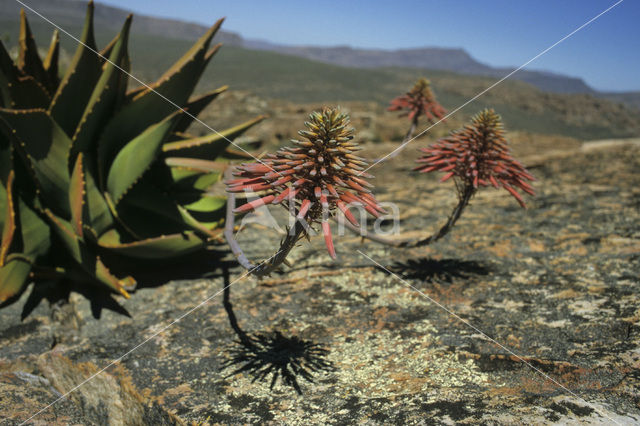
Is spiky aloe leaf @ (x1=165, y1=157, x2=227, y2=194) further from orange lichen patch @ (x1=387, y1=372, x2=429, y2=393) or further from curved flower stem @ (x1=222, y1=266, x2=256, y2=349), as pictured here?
orange lichen patch @ (x1=387, y1=372, x2=429, y2=393)

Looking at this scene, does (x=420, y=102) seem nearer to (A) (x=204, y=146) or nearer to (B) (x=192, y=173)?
(A) (x=204, y=146)

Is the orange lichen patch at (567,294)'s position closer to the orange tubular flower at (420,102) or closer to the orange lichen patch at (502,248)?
the orange lichen patch at (502,248)

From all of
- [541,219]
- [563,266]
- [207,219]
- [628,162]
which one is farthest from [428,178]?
[207,219]

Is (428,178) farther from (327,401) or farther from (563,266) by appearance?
(327,401)

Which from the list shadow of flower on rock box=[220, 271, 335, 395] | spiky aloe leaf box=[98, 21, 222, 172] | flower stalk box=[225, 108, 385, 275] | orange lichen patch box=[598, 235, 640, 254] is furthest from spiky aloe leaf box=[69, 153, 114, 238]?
orange lichen patch box=[598, 235, 640, 254]

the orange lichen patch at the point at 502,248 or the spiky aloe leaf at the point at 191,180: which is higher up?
the spiky aloe leaf at the point at 191,180

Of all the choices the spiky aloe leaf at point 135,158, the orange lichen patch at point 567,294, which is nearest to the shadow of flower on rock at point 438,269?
the orange lichen patch at point 567,294
